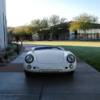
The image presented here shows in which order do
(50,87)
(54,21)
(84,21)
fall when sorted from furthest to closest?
(54,21)
(84,21)
(50,87)

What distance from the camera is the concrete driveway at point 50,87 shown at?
4.05 meters

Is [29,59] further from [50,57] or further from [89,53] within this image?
[89,53]

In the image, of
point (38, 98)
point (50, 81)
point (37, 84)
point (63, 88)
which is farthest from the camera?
point (50, 81)

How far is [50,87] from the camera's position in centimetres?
476

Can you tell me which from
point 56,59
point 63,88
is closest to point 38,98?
point 63,88

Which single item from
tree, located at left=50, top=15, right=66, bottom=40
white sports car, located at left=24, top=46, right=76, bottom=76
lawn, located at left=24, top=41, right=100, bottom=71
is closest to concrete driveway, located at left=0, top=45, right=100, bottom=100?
white sports car, located at left=24, top=46, right=76, bottom=76

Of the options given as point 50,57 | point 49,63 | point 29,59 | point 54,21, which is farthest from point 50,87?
point 54,21

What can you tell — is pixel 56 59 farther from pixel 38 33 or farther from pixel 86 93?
pixel 38 33

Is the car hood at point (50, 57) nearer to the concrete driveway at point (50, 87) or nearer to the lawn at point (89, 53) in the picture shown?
the concrete driveway at point (50, 87)

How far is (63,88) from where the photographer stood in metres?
4.66

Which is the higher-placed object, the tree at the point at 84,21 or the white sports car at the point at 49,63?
the tree at the point at 84,21

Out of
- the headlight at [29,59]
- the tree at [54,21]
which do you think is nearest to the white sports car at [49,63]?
the headlight at [29,59]

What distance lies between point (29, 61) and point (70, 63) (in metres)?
1.37

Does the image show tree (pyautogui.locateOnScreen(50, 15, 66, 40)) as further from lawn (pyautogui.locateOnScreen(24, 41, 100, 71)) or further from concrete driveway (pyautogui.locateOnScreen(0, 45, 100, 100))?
concrete driveway (pyautogui.locateOnScreen(0, 45, 100, 100))
